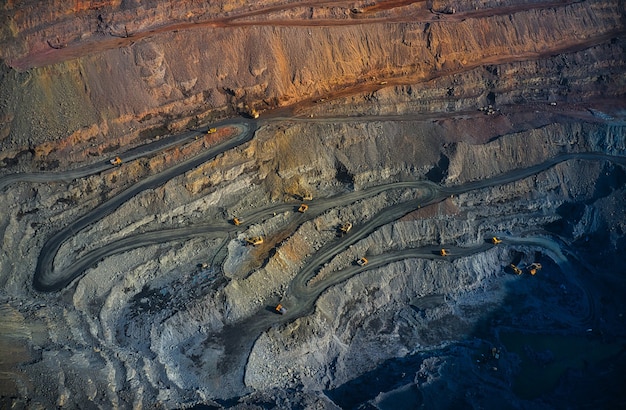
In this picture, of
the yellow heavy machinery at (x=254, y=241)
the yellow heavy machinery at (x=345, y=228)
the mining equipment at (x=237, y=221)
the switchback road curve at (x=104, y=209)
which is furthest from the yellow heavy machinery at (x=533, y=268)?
the switchback road curve at (x=104, y=209)

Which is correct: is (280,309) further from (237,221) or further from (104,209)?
(104,209)

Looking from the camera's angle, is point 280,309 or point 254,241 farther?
point 254,241

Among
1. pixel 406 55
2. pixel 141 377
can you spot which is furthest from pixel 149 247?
pixel 406 55

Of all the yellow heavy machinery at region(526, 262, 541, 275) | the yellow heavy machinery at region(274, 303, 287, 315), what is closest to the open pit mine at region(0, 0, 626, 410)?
the yellow heavy machinery at region(274, 303, 287, 315)

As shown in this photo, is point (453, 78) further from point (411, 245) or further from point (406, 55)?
point (411, 245)

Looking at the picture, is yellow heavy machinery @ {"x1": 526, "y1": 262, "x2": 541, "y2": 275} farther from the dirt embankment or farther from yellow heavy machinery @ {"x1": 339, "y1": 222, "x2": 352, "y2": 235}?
the dirt embankment

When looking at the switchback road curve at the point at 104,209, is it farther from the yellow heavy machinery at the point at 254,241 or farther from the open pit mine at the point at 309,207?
the yellow heavy machinery at the point at 254,241

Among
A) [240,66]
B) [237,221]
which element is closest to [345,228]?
[237,221]

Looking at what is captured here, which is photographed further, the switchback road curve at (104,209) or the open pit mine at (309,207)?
the switchback road curve at (104,209)
